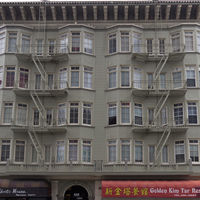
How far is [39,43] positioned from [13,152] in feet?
34.3

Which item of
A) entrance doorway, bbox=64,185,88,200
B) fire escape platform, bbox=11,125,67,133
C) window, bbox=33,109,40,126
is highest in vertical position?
window, bbox=33,109,40,126

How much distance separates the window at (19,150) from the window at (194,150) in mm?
14213

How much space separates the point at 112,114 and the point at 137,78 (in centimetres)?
398

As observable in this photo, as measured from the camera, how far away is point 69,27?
33.7 metres

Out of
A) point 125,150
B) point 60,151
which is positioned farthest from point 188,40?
point 60,151

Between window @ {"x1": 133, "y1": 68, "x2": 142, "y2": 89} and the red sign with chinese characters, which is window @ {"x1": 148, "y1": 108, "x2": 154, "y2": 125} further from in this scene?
the red sign with chinese characters

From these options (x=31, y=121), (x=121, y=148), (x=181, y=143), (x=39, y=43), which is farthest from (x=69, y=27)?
(x=181, y=143)

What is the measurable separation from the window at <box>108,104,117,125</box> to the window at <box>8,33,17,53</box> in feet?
33.6

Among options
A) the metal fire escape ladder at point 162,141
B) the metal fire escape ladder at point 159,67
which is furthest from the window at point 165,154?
the metal fire escape ladder at point 159,67

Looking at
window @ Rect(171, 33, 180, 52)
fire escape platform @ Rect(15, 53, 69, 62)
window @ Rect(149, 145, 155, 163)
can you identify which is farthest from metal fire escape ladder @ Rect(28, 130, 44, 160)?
window @ Rect(171, 33, 180, 52)

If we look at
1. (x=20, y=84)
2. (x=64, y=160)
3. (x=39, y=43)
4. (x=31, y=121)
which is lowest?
(x=64, y=160)

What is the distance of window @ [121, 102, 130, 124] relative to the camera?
31.6 meters

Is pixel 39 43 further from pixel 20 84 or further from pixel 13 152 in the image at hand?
pixel 13 152

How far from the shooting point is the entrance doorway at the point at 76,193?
A: 102 feet
